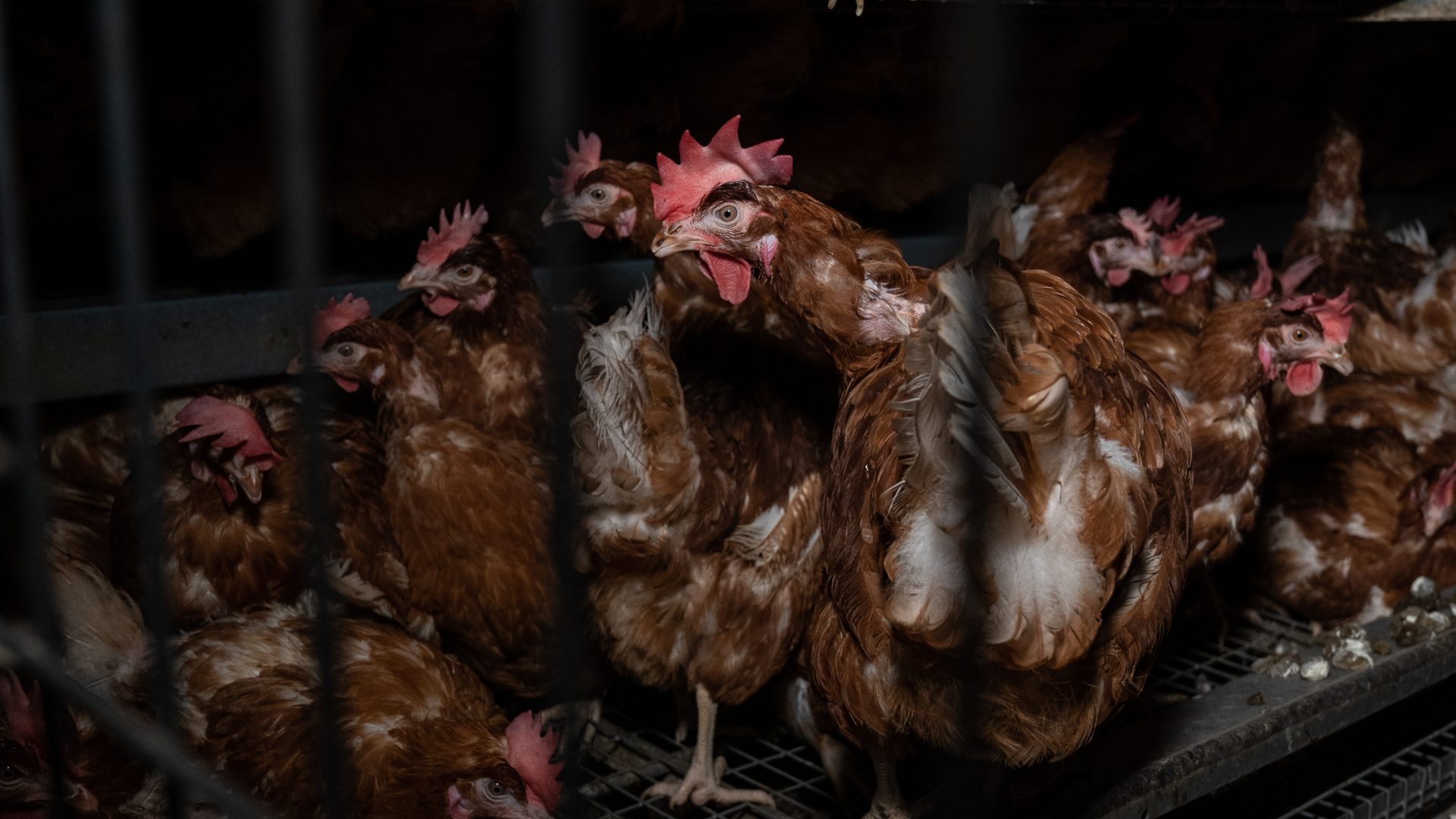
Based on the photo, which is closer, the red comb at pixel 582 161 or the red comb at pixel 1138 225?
the red comb at pixel 582 161

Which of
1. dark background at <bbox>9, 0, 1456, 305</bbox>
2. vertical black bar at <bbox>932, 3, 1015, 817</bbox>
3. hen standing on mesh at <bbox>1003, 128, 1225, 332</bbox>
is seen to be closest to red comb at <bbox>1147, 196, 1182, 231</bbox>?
hen standing on mesh at <bbox>1003, 128, 1225, 332</bbox>

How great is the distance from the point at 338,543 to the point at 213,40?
0.94 meters

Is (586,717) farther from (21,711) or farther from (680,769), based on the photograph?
(21,711)

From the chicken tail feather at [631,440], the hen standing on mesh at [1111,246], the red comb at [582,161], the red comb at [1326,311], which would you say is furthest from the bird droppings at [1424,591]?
the red comb at [582,161]

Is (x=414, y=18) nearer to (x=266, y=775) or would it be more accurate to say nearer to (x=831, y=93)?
(x=831, y=93)

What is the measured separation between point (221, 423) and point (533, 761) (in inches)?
28.6

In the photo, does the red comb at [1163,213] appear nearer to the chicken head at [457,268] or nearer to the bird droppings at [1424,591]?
the bird droppings at [1424,591]

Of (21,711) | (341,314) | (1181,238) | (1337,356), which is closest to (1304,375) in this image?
(1337,356)

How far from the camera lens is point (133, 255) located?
72cm

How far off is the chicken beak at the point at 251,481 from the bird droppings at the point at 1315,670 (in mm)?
1686

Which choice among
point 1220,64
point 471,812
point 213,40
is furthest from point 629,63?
point 1220,64

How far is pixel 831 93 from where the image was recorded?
104 inches

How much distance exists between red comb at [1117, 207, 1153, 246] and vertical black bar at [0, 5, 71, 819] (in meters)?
2.04

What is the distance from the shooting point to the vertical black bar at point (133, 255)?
67cm
